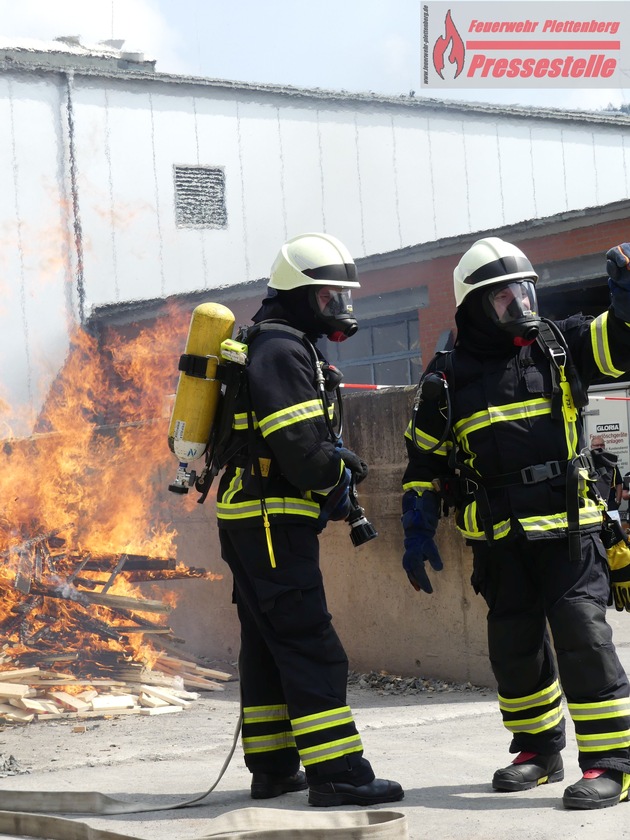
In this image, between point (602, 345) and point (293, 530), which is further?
point (293, 530)

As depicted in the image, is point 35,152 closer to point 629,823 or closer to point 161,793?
point 161,793

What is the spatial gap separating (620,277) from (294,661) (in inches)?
73.3

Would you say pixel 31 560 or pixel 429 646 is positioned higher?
pixel 31 560

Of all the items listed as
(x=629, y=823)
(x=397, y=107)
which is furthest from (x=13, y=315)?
(x=629, y=823)

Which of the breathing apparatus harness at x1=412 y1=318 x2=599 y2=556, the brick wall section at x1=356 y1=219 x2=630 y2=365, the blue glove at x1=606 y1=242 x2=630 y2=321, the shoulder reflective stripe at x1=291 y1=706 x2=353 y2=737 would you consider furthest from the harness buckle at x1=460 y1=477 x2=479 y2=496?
the brick wall section at x1=356 y1=219 x2=630 y2=365

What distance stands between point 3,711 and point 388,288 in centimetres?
1055

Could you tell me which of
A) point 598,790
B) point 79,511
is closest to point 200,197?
point 79,511

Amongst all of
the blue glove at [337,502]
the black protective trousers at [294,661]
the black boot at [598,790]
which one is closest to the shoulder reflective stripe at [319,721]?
the black protective trousers at [294,661]

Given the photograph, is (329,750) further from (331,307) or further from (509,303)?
(509,303)

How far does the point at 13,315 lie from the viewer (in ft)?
60.2

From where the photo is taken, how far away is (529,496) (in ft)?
13.9

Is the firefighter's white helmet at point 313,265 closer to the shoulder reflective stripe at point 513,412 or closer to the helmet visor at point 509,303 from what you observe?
the helmet visor at point 509,303

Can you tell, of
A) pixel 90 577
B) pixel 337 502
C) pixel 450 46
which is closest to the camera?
pixel 337 502

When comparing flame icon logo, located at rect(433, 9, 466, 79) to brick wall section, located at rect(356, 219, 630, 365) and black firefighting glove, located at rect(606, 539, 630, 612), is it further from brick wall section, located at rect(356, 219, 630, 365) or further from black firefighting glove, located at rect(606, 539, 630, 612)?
black firefighting glove, located at rect(606, 539, 630, 612)
